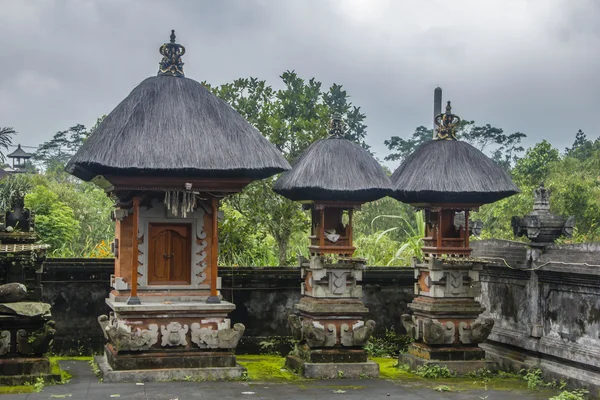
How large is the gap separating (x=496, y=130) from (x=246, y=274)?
112ft

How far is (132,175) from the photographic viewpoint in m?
9.69

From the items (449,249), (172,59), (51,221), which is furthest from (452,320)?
(51,221)

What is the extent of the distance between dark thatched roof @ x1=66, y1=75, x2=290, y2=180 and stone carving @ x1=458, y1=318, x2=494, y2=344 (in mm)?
3563

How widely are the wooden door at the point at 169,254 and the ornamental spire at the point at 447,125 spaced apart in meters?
3.97

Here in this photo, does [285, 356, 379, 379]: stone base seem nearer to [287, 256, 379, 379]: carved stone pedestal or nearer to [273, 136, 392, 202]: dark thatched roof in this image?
[287, 256, 379, 379]: carved stone pedestal

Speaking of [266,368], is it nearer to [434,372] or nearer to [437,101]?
[434,372]

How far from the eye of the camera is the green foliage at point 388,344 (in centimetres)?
1262

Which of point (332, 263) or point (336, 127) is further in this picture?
point (336, 127)

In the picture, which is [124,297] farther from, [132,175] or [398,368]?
[398,368]

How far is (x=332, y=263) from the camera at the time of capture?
10727 millimetres

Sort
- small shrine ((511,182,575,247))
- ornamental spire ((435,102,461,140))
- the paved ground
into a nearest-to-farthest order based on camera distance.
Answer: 1. the paved ground
2. small shrine ((511,182,575,247))
3. ornamental spire ((435,102,461,140))

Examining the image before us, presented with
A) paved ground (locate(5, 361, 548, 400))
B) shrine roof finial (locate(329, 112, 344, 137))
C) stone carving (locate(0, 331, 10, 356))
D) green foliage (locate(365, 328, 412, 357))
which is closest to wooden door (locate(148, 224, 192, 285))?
paved ground (locate(5, 361, 548, 400))

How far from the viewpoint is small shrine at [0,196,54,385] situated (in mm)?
9125

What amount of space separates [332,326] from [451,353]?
5.84 ft
